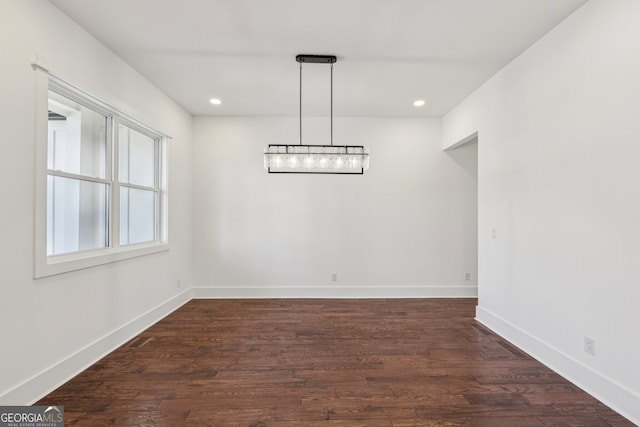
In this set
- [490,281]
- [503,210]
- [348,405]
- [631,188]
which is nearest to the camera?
[631,188]

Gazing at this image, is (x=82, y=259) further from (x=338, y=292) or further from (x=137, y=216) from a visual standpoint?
(x=338, y=292)

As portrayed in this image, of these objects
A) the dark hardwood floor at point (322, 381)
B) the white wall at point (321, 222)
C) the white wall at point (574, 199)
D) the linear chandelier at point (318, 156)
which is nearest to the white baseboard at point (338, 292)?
the white wall at point (321, 222)

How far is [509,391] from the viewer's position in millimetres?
2143

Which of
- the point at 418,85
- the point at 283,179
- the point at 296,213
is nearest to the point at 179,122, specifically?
the point at 283,179

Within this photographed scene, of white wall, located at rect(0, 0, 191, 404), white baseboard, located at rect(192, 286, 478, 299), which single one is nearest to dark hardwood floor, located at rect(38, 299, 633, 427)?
white wall, located at rect(0, 0, 191, 404)

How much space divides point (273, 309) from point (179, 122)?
9.49ft

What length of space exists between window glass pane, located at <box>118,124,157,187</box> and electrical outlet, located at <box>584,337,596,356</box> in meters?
4.28

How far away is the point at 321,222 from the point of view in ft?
15.1

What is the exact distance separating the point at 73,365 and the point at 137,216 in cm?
161

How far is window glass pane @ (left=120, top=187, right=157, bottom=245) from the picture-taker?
10.3 feet

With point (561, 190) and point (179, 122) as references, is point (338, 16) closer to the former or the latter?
point (561, 190)

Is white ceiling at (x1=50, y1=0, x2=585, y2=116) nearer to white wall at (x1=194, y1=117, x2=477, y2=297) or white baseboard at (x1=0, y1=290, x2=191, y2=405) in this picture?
white wall at (x1=194, y1=117, x2=477, y2=297)

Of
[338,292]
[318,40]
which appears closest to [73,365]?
[338,292]

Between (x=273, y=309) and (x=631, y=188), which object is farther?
(x=273, y=309)
